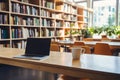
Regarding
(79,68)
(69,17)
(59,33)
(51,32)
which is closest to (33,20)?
(51,32)

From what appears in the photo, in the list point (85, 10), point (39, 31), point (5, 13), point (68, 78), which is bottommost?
point (68, 78)

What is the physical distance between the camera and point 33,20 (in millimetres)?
4992

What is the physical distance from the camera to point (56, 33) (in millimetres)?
6094

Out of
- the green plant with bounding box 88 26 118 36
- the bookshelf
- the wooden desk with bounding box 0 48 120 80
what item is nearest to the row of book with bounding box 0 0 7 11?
the bookshelf

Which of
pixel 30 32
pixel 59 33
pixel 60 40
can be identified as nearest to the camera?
pixel 30 32

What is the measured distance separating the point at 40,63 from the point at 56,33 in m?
4.76

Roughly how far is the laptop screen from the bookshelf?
7.96 ft

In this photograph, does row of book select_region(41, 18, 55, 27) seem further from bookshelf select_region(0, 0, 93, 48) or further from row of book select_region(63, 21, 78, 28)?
row of book select_region(63, 21, 78, 28)

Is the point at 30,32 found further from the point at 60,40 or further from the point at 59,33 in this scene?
the point at 59,33

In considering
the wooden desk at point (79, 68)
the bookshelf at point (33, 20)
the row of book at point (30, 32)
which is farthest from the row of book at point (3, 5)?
the wooden desk at point (79, 68)

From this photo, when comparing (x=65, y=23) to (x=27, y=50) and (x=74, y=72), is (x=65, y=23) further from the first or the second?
(x=74, y=72)

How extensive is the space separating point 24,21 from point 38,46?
3.13m

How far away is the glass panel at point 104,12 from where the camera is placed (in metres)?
8.60

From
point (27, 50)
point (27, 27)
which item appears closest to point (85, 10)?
point (27, 27)
